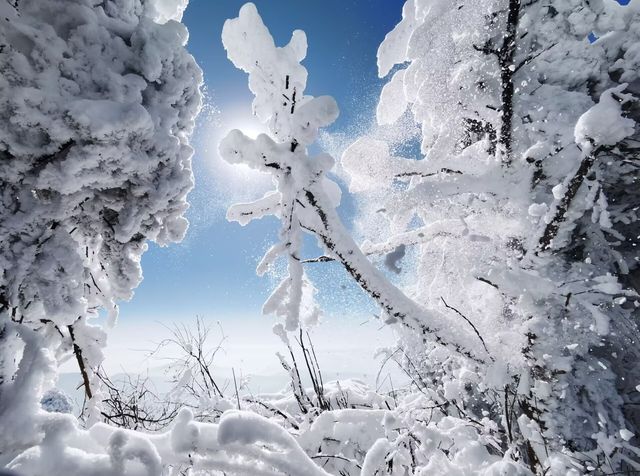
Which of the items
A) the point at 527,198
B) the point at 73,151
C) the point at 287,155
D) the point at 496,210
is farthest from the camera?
the point at 496,210

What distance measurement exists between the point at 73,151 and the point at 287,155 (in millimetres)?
1287

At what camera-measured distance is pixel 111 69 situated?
5.81 feet

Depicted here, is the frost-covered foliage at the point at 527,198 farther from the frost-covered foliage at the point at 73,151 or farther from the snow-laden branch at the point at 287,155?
the frost-covered foliage at the point at 73,151

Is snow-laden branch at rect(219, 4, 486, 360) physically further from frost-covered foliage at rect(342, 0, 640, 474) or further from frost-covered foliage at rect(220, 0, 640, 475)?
frost-covered foliage at rect(342, 0, 640, 474)

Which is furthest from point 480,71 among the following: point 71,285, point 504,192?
point 71,285

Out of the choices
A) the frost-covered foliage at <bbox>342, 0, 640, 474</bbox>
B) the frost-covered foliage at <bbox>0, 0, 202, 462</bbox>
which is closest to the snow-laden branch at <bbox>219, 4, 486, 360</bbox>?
the frost-covered foliage at <bbox>0, 0, 202, 462</bbox>

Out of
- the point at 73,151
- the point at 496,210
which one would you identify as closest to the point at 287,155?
the point at 73,151

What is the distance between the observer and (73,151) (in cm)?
162

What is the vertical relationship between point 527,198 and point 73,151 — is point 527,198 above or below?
above

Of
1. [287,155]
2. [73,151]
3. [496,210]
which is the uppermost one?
[496,210]

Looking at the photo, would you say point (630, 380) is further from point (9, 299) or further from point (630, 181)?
point (9, 299)

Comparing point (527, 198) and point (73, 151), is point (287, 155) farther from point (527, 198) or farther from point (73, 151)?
point (527, 198)

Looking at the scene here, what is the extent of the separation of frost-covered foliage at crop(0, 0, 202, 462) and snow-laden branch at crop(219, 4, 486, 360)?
1.45 ft

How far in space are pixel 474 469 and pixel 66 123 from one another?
3341mm
